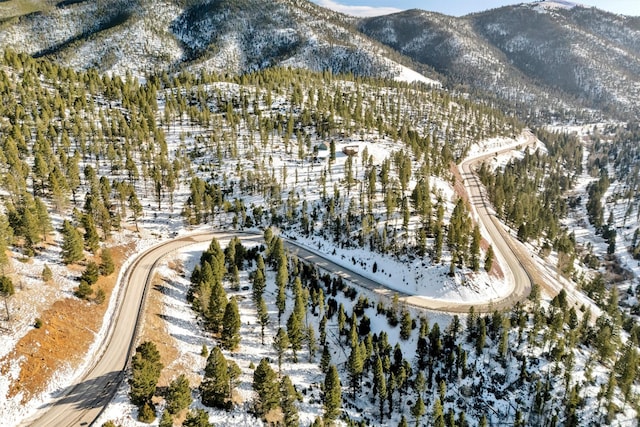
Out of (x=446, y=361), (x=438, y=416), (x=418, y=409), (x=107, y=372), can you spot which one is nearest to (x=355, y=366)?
(x=418, y=409)

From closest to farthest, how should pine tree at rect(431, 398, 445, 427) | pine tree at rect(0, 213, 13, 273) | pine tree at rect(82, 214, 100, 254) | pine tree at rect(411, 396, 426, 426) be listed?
pine tree at rect(0, 213, 13, 273) < pine tree at rect(431, 398, 445, 427) < pine tree at rect(411, 396, 426, 426) < pine tree at rect(82, 214, 100, 254)

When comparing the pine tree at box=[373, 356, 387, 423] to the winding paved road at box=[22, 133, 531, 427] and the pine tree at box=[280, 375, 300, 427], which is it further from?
the winding paved road at box=[22, 133, 531, 427]

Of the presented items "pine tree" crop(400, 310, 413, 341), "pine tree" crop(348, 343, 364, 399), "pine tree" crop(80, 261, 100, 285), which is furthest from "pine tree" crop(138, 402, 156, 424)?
"pine tree" crop(400, 310, 413, 341)

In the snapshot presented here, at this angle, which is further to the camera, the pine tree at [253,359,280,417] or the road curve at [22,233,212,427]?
the pine tree at [253,359,280,417]

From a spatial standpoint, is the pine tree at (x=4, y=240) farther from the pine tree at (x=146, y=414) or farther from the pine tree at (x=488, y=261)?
the pine tree at (x=488, y=261)

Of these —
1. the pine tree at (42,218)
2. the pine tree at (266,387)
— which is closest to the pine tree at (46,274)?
the pine tree at (42,218)

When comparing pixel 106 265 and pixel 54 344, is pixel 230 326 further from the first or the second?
pixel 106 265
